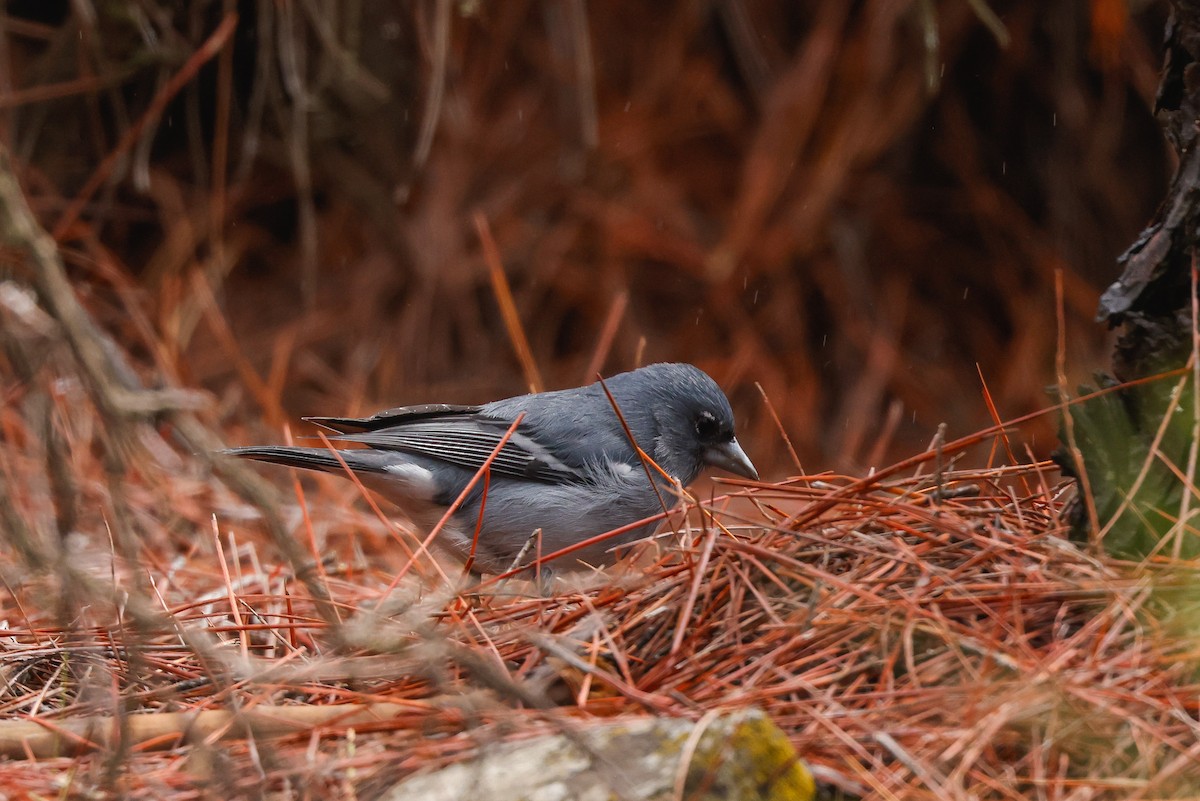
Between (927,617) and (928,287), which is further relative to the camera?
(928,287)

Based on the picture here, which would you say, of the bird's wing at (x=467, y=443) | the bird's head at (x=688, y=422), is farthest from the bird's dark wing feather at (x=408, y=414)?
the bird's head at (x=688, y=422)

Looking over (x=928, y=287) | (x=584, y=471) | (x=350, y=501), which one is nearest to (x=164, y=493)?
(x=350, y=501)

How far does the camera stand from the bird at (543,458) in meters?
3.59

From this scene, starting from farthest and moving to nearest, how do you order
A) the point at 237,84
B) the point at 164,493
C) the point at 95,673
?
the point at 237,84 → the point at 164,493 → the point at 95,673

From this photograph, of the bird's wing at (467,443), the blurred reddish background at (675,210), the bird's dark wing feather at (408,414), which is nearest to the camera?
the bird's wing at (467,443)

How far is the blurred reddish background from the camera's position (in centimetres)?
557

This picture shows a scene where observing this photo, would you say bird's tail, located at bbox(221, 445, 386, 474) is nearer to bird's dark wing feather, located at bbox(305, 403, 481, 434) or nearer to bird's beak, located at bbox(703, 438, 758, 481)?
bird's dark wing feather, located at bbox(305, 403, 481, 434)

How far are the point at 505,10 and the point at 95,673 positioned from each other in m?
4.22

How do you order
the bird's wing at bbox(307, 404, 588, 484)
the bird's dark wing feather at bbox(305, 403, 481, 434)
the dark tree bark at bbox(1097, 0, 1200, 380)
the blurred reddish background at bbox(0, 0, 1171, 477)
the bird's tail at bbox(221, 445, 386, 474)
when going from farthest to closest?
1. the blurred reddish background at bbox(0, 0, 1171, 477)
2. the bird's dark wing feather at bbox(305, 403, 481, 434)
3. the bird's wing at bbox(307, 404, 588, 484)
4. the bird's tail at bbox(221, 445, 386, 474)
5. the dark tree bark at bbox(1097, 0, 1200, 380)

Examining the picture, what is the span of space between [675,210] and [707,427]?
240cm

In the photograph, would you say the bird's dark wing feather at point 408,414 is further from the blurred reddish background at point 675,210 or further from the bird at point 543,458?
the blurred reddish background at point 675,210

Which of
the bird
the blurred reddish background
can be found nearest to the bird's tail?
the bird

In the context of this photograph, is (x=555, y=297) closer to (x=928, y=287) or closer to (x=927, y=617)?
(x=928, y=287)

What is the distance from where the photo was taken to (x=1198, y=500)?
2.36 metres
